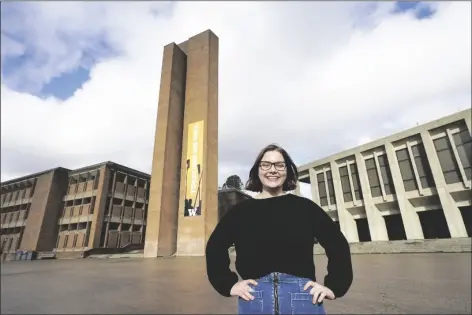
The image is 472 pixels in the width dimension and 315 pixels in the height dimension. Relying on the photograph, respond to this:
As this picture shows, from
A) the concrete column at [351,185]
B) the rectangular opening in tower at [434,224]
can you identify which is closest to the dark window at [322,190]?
the concrete column at [351,185]

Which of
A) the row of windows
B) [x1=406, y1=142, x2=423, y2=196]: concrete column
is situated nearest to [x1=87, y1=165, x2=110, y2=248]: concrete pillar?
the row of windows

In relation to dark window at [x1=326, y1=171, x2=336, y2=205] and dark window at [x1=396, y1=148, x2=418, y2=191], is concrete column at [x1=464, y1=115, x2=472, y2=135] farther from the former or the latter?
dark window at [x1=326, y1=171, x2=336, y2=205]

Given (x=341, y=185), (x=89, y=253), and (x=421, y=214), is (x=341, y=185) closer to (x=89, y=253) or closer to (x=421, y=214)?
(x=421, y=214)

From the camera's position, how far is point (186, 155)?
2814 centimetres

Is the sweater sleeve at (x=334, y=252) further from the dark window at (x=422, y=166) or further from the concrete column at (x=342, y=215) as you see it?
the concrete column at (x=342, y=215)

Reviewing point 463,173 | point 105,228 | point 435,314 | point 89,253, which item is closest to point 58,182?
point 105,228

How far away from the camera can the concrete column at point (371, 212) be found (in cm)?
2923

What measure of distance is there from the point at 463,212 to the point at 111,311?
32111 millimetres

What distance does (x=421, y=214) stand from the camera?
28344 mm

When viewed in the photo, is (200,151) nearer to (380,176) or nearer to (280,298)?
(380,176)

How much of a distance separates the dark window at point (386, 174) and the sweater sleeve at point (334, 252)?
3205 cm

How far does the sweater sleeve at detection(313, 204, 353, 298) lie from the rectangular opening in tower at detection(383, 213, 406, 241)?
33.6 metres

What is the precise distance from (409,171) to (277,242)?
31.9 meters

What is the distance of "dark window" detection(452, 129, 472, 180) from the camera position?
79.4 feet
